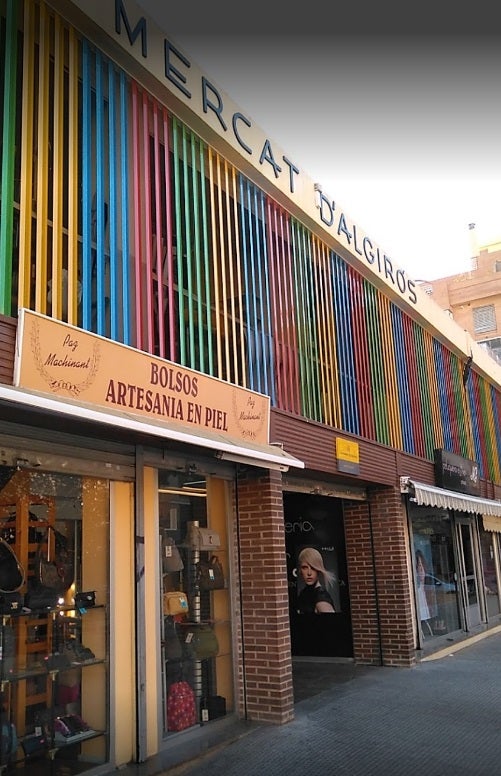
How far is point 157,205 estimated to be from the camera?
20.8ft

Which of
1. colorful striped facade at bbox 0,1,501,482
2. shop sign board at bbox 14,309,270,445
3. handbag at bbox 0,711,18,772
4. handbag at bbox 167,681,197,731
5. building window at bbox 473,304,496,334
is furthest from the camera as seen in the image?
building window at bbox 473,304,496,334

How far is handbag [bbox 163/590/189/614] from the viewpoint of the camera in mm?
6434

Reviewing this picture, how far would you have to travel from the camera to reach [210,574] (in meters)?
7.12

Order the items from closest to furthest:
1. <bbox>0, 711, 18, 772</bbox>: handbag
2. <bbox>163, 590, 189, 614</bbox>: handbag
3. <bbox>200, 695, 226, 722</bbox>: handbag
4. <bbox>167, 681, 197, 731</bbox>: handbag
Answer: <bbox>0, 711, 18, 772</bbox>: handbag
<bbox>167, 681, 197, 731</bbox>: handbag
<bbox>163, 590, 189, 614</bbox>: handbag
<bbox>200, 695, 226, 722</bbox>: handbag

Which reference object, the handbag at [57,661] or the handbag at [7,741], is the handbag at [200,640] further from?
the handbag at [7,741]

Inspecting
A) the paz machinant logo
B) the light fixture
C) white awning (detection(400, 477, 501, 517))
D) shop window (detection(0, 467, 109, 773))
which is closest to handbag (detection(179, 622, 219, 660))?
shop window (detection(0, 467, 109, 773))

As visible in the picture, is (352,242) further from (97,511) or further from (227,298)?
(97,511)

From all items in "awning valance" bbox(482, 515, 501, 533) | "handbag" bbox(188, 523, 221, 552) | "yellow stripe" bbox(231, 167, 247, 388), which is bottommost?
"handbag" bbox(188, 523, 221, 552)

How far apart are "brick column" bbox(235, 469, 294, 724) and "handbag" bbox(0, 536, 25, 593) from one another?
2.68m

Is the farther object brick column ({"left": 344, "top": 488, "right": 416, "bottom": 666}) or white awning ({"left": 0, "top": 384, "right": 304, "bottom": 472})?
brick column ({"left": 344, "top": 488, "right": 416, "bottom": 666})

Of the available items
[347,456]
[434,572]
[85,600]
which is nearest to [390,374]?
[347,456]

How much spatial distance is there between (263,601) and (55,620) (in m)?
2.39

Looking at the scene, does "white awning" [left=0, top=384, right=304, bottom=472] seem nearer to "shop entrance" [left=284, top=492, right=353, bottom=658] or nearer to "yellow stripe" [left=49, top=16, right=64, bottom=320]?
"yellow stripe" [left=49, top=16, right=64, bottom=320]

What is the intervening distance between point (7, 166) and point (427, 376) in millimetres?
9823
